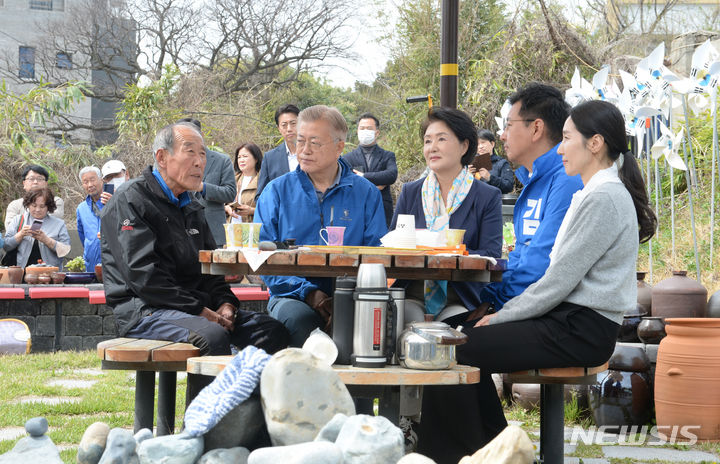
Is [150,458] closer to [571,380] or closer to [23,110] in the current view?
[571,380]

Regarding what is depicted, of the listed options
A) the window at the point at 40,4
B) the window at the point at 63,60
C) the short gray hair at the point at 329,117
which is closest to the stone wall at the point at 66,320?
the short gray hair at the point at 329,117

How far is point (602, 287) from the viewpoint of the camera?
3.49 m

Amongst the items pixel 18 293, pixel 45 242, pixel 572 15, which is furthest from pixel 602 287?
pixel 572 15

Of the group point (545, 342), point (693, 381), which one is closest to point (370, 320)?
point (545, 342)

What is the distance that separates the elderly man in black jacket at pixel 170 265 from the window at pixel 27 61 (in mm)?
25319

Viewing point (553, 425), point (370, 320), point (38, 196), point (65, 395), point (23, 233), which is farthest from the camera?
point (38, 196)

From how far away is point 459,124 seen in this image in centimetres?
451

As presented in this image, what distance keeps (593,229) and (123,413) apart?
3365mm

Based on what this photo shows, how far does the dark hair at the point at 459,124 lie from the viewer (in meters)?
4.51

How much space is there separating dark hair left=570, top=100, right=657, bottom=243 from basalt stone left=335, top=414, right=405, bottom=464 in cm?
174

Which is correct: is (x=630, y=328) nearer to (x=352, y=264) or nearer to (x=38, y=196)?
(x=352, y=264)

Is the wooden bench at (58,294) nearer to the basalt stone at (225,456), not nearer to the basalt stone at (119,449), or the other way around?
the basalt stone at (119,449)

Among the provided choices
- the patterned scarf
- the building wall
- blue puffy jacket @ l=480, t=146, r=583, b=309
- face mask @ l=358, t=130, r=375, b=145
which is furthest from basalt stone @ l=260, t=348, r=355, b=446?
the building wall

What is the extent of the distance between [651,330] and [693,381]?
0.63m
